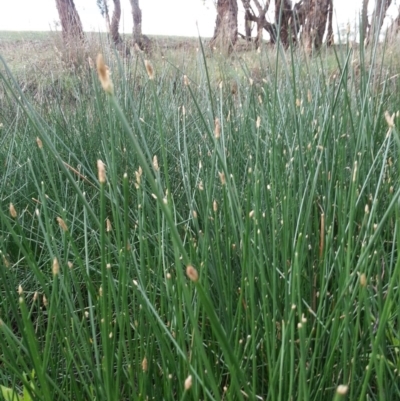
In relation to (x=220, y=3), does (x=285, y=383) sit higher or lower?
lower

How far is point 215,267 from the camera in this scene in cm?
67

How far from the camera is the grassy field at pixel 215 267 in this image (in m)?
0.46

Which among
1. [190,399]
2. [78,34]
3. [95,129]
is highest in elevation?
[78,34]

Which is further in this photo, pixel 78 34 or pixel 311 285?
pixel 78 34

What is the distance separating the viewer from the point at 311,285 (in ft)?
2.31

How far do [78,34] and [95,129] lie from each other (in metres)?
2.62

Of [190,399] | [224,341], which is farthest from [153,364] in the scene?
[224,341]

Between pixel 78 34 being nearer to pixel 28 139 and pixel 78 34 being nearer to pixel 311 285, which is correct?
pixel 28 139

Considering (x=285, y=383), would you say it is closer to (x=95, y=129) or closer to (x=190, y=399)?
(x=190, y=399)

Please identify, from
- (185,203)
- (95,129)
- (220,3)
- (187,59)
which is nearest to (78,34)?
(187,59)

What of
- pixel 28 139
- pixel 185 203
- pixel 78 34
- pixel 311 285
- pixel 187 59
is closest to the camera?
pixel 311 285

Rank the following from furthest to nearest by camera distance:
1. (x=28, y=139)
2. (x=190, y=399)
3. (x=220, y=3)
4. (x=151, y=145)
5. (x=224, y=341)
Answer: (x=220, y=3), (x=151, y=145), (x=28, y=139), (x=190, y=399), (x=224, y=341)

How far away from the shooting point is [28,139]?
4.55 ft

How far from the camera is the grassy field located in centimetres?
46
